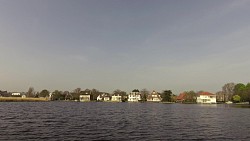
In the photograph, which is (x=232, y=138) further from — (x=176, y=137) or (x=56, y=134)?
(x=56, y=134)

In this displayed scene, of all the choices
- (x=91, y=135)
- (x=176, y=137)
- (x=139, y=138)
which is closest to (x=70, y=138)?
(x=91, y=135)

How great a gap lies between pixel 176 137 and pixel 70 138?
47.9 feet

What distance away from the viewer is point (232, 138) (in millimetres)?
33719

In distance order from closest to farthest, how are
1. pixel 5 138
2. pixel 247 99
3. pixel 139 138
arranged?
pixel 5 138, pixel 139 138, pixel 247 99

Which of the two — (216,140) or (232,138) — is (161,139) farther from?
(232,138)

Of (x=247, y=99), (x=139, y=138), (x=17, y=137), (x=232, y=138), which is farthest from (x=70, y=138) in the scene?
(x=247, y=99)

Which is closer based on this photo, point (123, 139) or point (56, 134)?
point (123, 139)

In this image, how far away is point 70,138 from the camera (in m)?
30.6

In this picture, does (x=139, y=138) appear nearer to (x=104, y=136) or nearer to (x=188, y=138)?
(x=104, y=136)

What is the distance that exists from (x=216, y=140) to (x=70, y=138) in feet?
64.1

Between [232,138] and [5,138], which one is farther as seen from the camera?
[232,138]

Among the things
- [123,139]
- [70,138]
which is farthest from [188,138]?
[70,138]

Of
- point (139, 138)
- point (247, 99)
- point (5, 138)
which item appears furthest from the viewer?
point (247, 99)

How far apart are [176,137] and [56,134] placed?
16951 mm
